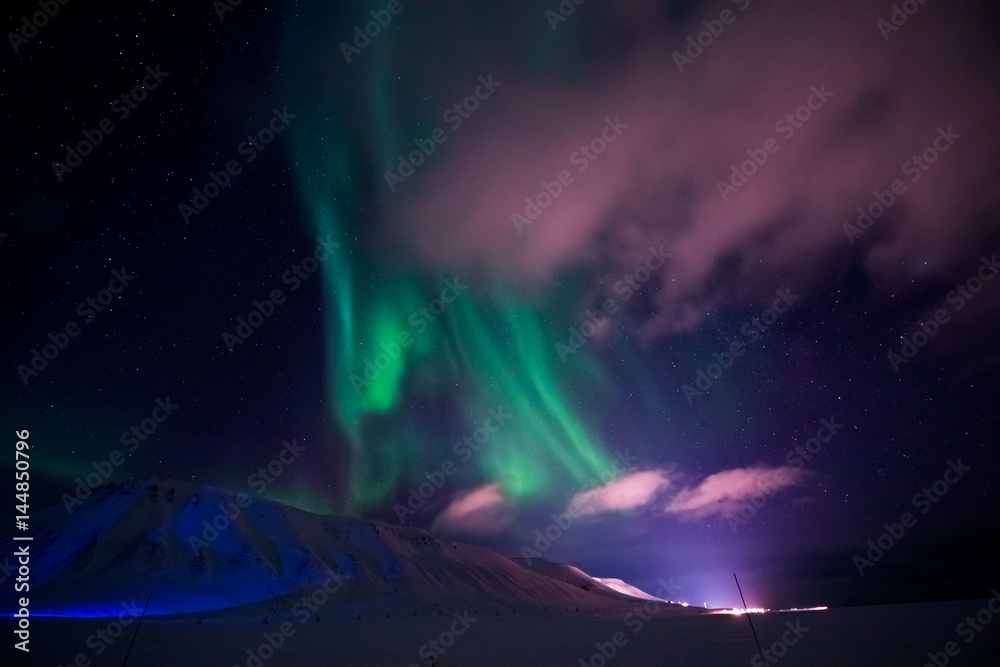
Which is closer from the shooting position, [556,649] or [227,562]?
[556,649]

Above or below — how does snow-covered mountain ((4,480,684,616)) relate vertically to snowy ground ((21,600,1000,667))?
above

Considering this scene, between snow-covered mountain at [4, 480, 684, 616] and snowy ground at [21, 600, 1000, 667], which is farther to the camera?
snow-covered mountain at [4, 480, 684, 616]

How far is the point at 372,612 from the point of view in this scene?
3846 inches

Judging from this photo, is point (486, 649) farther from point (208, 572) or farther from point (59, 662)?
point (208, 572)

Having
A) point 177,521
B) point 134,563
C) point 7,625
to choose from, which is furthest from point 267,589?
point 7,625

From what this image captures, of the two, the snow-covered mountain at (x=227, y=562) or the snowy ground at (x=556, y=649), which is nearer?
the snowy ground at (x=556, y=649)

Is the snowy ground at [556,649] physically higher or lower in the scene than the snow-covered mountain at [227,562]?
lower

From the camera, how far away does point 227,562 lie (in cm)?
13162

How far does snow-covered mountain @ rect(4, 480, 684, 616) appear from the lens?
106 metres

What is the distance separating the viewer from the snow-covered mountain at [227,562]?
106 m

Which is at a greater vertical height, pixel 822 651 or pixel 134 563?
pixel 134 563

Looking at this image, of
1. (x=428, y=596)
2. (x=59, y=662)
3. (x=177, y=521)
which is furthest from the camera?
(x=177, y=521)

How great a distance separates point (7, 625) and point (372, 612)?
59643 millimetres

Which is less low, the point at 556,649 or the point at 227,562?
the point at 227,562
